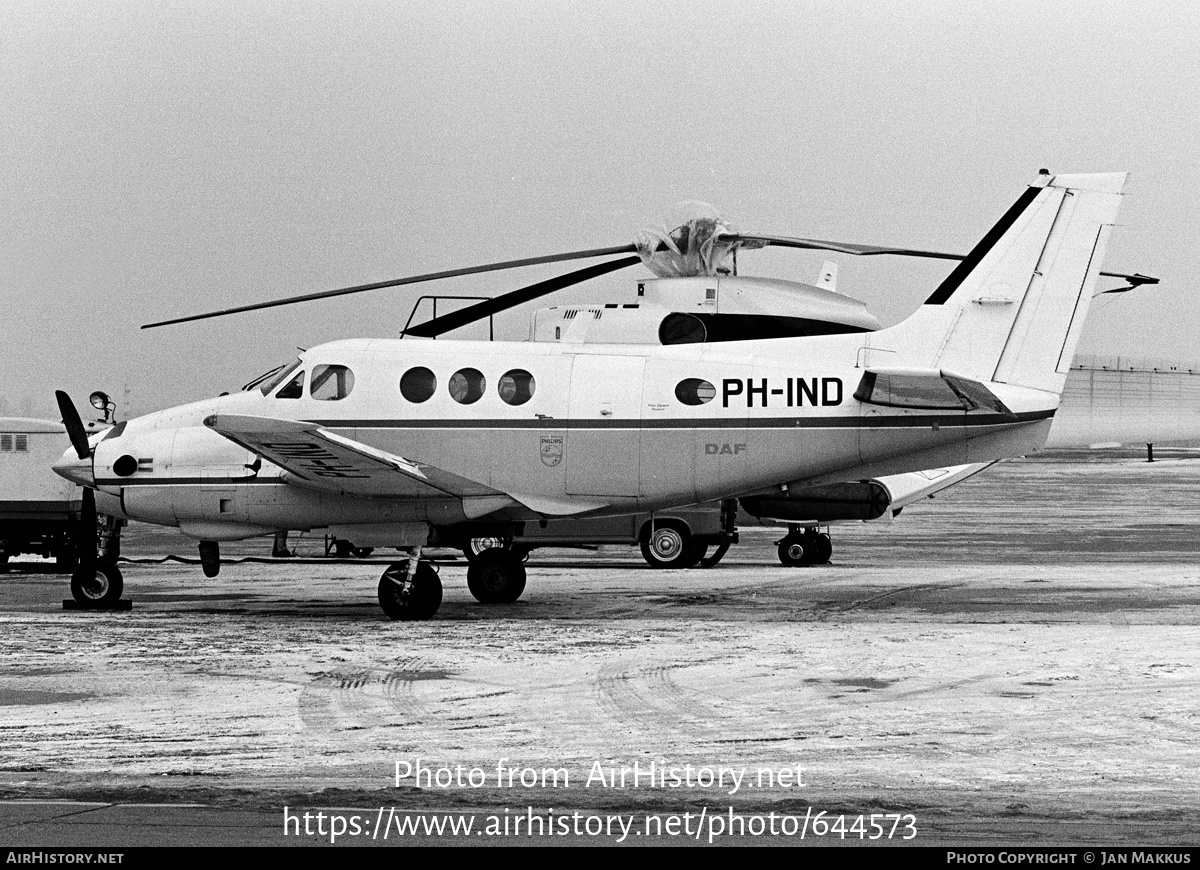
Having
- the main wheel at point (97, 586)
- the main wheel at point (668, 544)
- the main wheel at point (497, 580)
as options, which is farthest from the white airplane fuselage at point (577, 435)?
the main wheel at point (668, 544)

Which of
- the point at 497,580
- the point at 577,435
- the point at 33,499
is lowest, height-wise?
the point at 33,499

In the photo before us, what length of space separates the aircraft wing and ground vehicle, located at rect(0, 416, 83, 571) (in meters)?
10.3

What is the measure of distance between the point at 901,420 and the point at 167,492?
8745mm

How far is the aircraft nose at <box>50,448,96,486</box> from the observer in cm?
1819

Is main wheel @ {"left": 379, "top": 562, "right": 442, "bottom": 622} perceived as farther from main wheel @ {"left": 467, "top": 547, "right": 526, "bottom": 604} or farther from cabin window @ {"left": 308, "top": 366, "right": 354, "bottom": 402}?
cabin window @ {"left": 308, "top": 366, "right": 354, "bottom": 402}

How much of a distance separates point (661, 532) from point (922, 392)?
9.75m

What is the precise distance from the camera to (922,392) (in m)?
16.6

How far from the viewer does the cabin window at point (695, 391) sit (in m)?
17.1

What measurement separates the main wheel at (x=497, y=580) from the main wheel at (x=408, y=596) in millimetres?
2125

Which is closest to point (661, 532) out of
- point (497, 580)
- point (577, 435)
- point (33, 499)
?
point (497, 580)

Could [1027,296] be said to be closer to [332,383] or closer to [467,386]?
[467,386]

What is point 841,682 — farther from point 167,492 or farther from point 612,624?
point 167,492

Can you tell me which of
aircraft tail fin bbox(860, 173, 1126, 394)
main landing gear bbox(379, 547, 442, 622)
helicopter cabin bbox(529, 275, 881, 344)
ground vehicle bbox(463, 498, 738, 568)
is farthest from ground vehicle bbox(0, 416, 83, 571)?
aircraft tail fin bbox(860, 173, 1126, 394)
